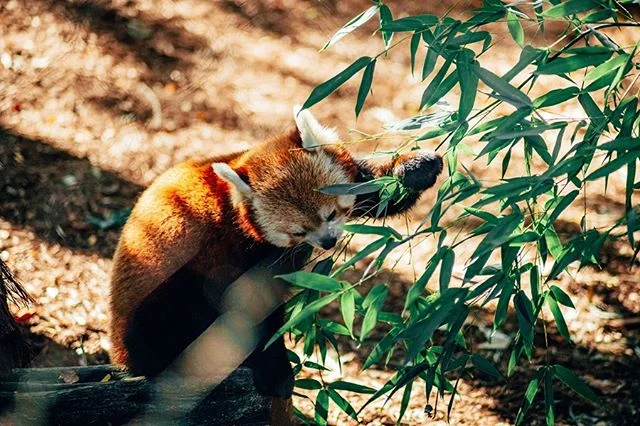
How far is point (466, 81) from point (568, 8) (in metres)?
0.28

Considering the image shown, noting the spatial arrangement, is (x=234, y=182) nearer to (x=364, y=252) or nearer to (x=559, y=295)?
(x=364, y=252)

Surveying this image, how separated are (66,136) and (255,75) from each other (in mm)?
1323

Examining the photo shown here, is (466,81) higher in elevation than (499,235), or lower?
higher

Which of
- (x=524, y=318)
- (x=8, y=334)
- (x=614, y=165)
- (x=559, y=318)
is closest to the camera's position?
(x=614, y=165)

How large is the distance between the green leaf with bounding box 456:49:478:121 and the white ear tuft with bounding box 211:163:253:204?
93 centimetres

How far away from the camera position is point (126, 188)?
4609mm

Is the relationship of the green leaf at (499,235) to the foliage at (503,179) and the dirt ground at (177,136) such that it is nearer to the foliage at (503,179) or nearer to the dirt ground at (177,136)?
the foliage at (503,179)

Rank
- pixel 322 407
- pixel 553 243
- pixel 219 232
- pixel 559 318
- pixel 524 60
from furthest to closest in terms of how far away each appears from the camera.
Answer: pixel 219 232 → pixel 322 407 → pixel 559 318 → pixel 553 243 → pixel 524 60

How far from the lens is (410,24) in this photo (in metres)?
2.16

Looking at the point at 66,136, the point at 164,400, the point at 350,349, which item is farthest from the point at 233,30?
the point at 164,400

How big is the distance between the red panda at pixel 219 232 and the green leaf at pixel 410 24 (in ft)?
2.37

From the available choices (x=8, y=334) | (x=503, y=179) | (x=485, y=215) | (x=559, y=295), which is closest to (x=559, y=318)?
(x=559, y=295)

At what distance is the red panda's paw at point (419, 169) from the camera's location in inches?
114

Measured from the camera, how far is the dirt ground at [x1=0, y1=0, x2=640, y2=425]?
358cm
